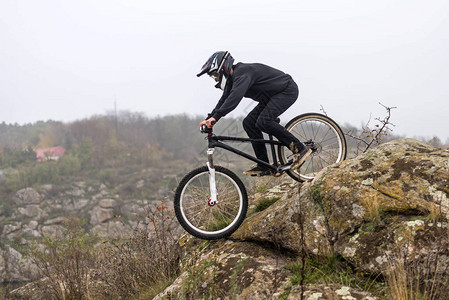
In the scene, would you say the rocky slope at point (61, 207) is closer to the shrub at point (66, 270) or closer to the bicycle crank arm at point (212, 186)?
the shrub at point (66, 270)

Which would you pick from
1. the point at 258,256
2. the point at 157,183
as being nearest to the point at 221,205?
the point at 258,256

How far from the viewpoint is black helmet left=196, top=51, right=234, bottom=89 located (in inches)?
188

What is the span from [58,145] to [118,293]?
174460mm

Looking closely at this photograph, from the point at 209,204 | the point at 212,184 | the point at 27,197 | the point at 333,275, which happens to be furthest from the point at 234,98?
the point at 27,197

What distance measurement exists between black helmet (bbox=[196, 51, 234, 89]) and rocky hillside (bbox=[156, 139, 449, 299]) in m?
2.12

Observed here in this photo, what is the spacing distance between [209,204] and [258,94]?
1966 millimetres

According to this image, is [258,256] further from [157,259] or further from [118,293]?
[118,293]

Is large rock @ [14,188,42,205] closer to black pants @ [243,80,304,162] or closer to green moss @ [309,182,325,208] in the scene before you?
black pants @ [243,80,304,162]

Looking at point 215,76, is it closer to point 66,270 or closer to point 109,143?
point 66,270

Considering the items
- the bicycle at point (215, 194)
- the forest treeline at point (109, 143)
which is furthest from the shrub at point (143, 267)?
the forest treeline at point (109, 143)

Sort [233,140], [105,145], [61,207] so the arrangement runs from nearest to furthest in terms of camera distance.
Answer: [233,140], [61,207], [105,145]

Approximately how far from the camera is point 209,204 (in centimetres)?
452

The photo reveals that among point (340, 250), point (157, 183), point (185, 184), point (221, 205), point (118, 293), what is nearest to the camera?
point (340, 250)

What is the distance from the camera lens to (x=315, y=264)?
139 inches
